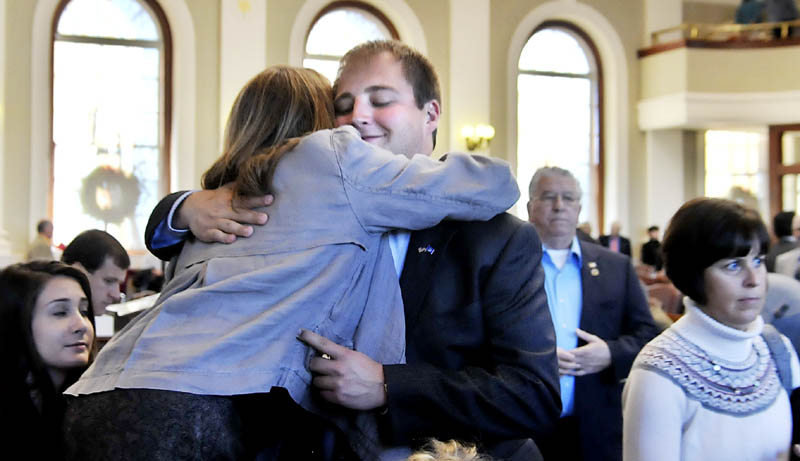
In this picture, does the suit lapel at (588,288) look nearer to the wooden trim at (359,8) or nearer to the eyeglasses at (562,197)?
the eyeglasses at (562,197)

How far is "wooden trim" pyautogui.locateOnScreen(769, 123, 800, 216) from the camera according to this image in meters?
14.0

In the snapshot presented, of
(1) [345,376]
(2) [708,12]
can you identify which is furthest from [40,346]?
Answer: (2) [708,12]

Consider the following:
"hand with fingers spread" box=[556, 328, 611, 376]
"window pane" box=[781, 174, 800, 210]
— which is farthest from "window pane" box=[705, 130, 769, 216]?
"hand with fingers spread" box=[556, 328, 611, 376]

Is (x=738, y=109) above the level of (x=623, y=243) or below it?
above

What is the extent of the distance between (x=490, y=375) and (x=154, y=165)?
36.5 ft

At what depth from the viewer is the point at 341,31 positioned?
12906 millimetres

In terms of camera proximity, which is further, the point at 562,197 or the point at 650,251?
the point at 650,251

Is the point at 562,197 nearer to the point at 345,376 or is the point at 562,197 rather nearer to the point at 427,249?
the point at 427,249

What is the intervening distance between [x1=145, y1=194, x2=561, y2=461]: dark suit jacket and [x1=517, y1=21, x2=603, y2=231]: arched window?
40.2ft

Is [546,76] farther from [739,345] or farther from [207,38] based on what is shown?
[739,345]

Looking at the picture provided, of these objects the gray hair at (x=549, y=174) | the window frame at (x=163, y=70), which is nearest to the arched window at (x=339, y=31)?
the window frame at (x=163, y=70)

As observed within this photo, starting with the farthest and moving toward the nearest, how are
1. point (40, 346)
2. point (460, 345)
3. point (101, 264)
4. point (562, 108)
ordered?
point (562, 108) → point (101, 264) → point (40, 346) → point (460, 345)

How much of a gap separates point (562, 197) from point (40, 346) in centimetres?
212

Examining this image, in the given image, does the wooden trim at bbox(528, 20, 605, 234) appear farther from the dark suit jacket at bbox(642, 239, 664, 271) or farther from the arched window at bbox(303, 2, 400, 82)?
the arched window at bbox(303, 2, 400, 82)
